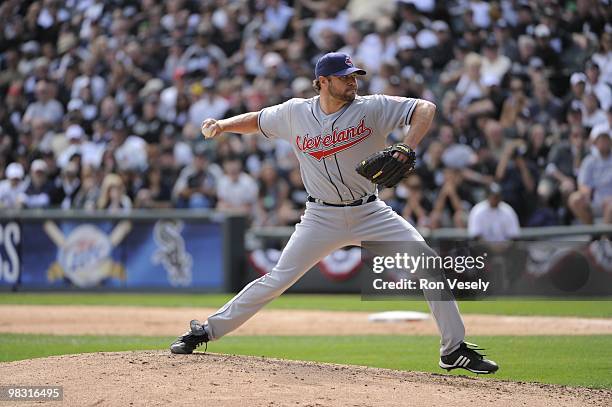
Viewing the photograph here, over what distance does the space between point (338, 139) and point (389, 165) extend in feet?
2.11

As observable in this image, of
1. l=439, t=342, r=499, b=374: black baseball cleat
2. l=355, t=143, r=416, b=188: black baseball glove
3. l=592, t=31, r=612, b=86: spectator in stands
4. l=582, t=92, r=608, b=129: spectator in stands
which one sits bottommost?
l=439, t=342, r=499, b=374: black baseball cleat

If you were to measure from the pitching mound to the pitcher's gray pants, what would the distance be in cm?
33

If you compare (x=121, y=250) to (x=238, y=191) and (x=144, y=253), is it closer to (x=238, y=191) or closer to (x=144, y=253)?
(x=144, y=253)

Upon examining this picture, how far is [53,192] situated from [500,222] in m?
8.31

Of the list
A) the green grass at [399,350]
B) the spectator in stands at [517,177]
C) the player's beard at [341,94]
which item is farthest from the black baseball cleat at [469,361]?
the spectator in stands at [517,177]

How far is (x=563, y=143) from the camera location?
46.5 feet

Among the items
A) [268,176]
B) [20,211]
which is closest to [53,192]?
[20,211]

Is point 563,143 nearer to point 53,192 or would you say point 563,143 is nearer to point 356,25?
point 356,25

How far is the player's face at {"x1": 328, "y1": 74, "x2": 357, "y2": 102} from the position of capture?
6652 millimetres

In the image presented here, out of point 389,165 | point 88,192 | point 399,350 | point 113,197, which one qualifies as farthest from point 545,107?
point 389,165

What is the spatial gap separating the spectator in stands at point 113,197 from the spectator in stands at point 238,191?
176cm

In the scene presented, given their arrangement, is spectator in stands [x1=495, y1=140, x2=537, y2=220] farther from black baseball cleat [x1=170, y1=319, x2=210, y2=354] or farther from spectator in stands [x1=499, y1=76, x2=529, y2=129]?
black baseball cleat [x1=170, y1=319, x2=210, y2=354]

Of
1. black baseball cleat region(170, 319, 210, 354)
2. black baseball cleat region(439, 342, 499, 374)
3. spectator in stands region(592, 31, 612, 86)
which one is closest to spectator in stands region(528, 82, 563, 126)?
spectator in stands region(592, 31, 612, 86)

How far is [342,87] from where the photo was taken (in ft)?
21.8
